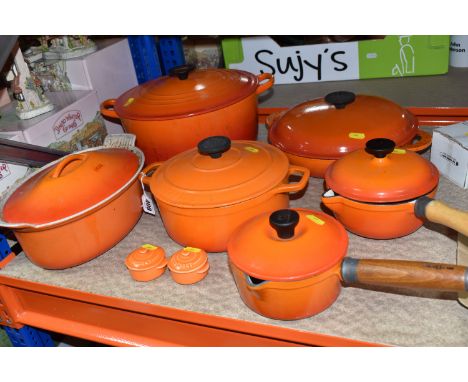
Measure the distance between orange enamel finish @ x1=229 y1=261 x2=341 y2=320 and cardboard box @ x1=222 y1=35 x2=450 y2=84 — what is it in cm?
86

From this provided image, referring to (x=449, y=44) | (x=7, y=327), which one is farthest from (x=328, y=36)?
(x=7, y=327)

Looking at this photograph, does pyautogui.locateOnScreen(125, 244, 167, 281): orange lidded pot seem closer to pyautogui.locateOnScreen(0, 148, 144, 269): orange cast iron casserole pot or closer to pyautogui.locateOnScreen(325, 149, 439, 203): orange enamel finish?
pyautogui.locateOnScreen(0, 148, 144, 269): orange cast iron casserole pot

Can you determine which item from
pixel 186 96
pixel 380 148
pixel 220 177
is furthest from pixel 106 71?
pixel 380 148

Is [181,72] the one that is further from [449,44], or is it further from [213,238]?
[449,44]

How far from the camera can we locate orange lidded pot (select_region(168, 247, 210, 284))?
31.5 inches

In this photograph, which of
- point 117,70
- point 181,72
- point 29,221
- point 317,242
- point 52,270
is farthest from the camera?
point 117,70

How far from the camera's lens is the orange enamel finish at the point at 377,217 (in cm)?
77

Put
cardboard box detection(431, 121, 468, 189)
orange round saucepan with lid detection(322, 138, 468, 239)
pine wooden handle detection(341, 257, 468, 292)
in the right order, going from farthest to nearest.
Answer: cardboard box detection(431, 121, 468, 189)
orange round saucepan with lid detection(322, 138, 468, 239)
pine wooden handle detection(341, 257, 468, 292)

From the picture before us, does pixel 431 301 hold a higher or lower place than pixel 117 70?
lower

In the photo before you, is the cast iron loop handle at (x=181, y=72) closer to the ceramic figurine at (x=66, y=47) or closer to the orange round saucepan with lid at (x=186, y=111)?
the orange round saucepan with lid at (x=186, y=111)

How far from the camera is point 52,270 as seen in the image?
91 cm

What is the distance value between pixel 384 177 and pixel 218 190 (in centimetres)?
27

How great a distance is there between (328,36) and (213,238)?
2.80 ft

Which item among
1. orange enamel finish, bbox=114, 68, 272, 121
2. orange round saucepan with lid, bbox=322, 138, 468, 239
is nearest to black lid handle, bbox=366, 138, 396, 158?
orange round saucepan with lid, bbox=322, 138, 468, 239
